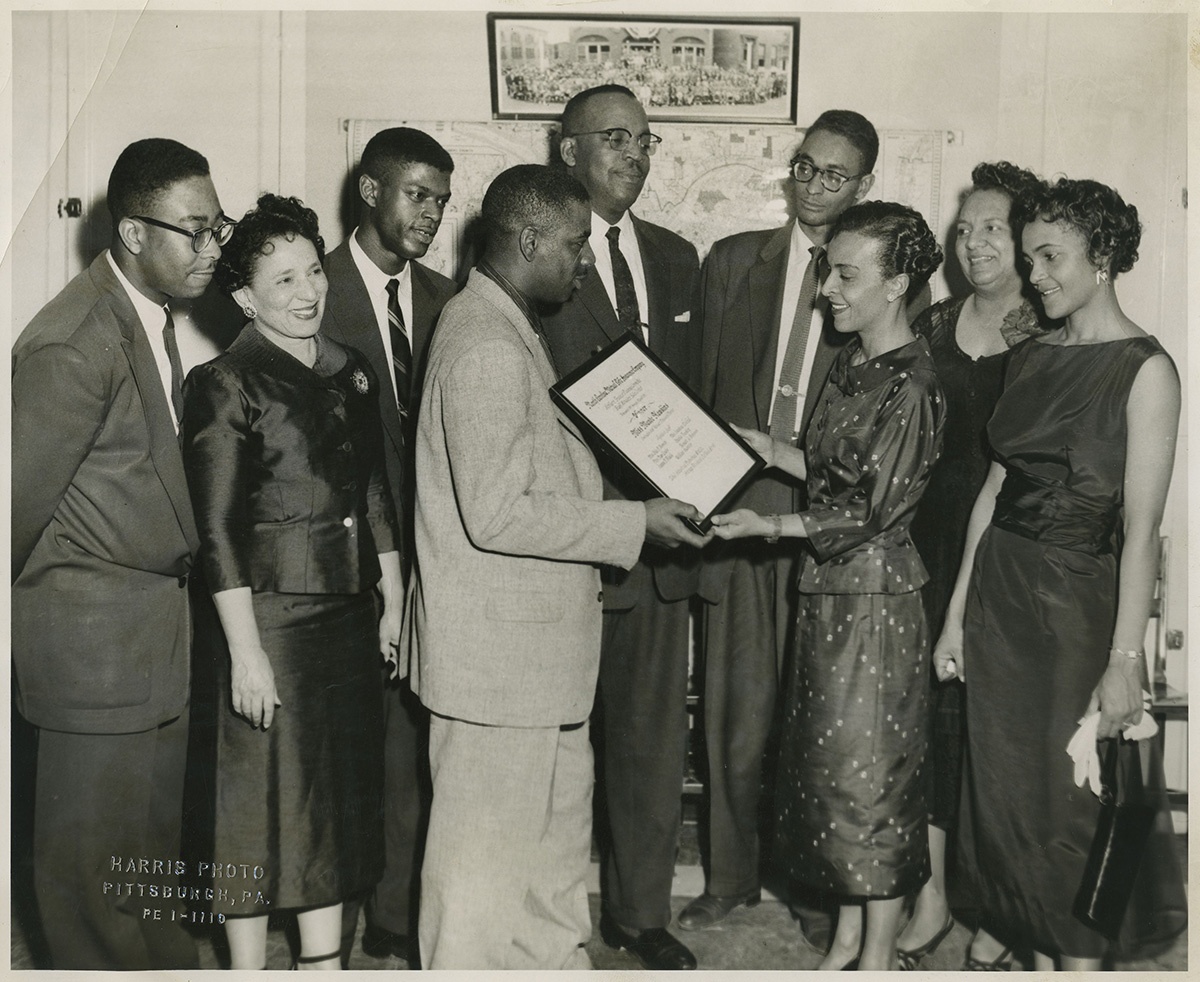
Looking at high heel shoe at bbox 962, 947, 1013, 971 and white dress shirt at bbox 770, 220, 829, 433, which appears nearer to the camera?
high heel shoe at bbox 962, 947, 1013, 971

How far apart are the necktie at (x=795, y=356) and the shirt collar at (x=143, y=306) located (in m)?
1.90

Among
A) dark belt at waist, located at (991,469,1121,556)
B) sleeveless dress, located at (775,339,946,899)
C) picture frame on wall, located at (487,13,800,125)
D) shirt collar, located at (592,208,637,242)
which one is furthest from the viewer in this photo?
shirt collar, located at (592,208,637,242)

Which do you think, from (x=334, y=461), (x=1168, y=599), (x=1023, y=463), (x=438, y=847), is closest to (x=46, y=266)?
(x=334, y=461)

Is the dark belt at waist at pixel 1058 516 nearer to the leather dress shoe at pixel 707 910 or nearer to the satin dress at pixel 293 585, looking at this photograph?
the leather dress shoe at pixel 707 910

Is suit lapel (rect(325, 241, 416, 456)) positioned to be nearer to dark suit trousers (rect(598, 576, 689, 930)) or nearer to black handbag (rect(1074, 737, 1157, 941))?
dark suit trousers (rect(598, 576, 689, 930))

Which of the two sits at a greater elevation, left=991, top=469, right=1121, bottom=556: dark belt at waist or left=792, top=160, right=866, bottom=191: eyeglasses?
left=792, top=160, right=866, bottom=191: eyeglasses

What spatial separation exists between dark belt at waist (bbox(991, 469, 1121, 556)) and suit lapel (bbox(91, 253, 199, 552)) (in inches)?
96.0

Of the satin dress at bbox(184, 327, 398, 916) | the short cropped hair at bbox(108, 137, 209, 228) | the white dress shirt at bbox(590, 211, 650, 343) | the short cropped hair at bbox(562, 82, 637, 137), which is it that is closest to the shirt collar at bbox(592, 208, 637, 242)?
the white dress shirt at bbox(590, 211, 650, 343)

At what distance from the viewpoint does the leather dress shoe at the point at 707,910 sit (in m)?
3.50

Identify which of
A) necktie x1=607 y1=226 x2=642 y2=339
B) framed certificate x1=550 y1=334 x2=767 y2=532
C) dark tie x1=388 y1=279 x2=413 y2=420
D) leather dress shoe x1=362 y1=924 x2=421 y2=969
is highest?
necktie x1=607 y1=226 x2=642 y2=339

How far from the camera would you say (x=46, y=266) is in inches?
124

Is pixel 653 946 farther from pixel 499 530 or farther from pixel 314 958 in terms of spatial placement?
pixel 499 530

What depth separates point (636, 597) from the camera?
3.31 metres

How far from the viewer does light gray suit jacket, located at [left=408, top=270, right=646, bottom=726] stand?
2.59m
